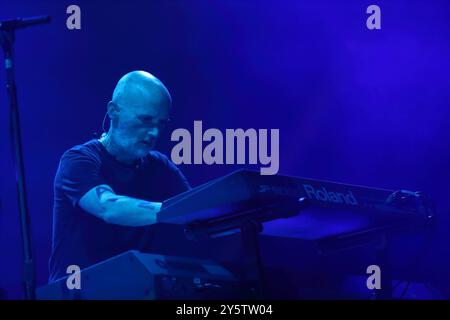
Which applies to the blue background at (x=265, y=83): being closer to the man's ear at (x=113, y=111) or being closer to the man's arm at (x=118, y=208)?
the man's ear at (x=113, y=111)

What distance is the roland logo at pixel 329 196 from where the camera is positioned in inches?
69.5

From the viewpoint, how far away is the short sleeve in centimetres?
204

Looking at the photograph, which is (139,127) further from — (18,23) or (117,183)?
(18,23)

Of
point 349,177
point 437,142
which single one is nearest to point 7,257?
point 349,177

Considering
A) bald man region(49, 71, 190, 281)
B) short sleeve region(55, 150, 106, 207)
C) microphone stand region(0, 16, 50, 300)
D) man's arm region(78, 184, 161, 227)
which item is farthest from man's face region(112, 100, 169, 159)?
microphone stand region(0, 16, 50, 300)

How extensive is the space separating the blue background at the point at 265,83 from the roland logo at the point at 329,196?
56 cm

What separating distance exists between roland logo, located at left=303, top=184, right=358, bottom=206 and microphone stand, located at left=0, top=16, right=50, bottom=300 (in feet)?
2.46

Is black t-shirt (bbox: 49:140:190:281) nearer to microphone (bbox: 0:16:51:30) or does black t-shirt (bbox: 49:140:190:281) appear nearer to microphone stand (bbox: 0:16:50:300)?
microphone stand (bbox: 0:16:50:300)

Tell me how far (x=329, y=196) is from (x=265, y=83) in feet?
2.64

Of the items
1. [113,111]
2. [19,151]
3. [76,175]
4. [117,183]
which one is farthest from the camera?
[113,111]

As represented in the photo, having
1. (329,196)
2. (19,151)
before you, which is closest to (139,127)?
(19,151)

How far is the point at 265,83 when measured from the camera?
98.4 inches

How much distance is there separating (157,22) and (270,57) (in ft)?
1.39

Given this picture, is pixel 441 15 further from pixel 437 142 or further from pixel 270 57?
pixel 270 57
